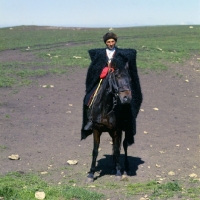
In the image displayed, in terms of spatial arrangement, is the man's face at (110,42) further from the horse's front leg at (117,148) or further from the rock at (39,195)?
the rock at (39,195)

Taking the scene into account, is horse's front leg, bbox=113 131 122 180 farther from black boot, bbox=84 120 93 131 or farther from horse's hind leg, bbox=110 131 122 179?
black boot, bbox=84 120 93 131

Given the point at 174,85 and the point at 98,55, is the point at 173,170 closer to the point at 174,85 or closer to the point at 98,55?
the point at 98,55

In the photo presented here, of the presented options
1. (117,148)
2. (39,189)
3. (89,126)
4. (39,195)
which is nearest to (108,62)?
(89,126)

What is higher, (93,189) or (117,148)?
(117,148)

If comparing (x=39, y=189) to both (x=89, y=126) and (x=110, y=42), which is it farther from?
(x=110, y=42)

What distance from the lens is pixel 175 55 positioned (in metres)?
25.6

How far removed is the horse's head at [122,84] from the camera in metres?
6.96

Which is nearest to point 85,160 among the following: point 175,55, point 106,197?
point 106,197

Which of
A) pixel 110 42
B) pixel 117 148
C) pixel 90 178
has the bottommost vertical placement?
pixel 90 178

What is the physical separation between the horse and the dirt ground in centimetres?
81

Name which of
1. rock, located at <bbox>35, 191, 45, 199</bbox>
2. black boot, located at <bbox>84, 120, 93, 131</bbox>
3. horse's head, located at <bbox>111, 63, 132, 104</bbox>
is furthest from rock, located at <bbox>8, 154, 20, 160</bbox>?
horse's head, located at <bbox>111, 63, 132, 104</bbox>

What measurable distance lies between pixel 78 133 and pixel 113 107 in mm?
3823

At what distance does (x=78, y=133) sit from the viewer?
11.2 m

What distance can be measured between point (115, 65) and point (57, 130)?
456cm
